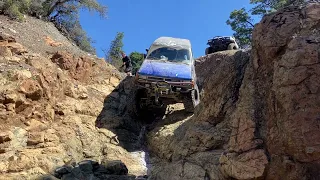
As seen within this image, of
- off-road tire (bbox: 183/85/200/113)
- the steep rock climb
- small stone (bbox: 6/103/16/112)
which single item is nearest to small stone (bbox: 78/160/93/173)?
the steep rock climb

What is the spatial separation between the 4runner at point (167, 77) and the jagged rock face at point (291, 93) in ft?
14.5

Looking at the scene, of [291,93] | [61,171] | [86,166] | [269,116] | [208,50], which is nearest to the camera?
[291,93]

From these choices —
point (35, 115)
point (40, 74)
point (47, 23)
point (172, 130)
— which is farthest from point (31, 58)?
point (47, 23)

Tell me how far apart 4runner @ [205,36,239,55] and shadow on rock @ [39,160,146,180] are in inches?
408

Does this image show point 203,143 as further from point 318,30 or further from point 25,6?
point 25,6

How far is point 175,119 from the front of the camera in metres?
12.1

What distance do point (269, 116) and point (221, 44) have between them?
1259 centimetres

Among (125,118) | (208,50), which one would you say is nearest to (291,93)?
(125,118)

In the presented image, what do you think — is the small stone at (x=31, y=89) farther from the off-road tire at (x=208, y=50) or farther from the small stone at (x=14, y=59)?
the off-road tire at (x=208, y=50)

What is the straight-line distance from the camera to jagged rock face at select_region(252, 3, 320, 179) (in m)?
4.96

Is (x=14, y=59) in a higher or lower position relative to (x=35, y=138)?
higher

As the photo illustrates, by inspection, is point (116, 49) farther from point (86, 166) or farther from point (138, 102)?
point (86, 166)

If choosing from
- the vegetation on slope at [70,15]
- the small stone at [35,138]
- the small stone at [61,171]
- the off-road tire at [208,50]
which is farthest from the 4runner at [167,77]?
→ the vegetation on slope at [70,15]

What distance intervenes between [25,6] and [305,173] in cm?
1741
